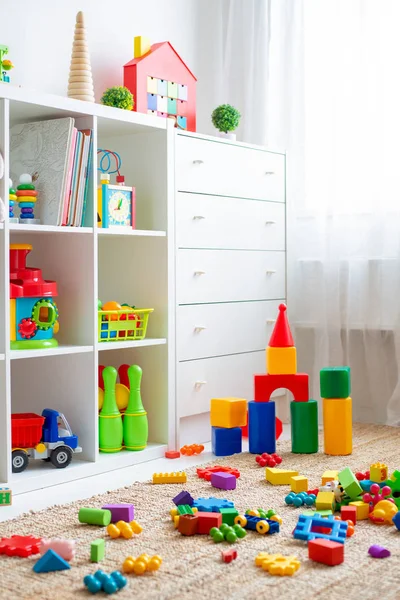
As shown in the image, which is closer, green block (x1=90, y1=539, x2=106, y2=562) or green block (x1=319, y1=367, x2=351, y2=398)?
green block (x1=90, y1=539, x2=106, y2=562)

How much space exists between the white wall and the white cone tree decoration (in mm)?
192

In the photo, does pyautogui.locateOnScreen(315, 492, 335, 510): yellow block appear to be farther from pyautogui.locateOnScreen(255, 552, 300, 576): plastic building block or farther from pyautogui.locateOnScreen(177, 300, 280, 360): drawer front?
pyautogui.locateOnScreen(177, 300, 280, 360): drawer front

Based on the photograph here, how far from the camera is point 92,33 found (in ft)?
10.1

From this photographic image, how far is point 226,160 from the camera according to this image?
2.94 m

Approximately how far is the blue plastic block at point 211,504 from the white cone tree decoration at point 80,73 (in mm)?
1369

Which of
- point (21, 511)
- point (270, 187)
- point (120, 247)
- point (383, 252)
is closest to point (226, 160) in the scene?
point (270, 187)

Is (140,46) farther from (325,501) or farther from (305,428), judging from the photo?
(325,501)

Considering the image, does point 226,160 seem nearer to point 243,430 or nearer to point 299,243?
point 299,243

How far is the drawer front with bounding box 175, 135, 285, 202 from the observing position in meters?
2.78

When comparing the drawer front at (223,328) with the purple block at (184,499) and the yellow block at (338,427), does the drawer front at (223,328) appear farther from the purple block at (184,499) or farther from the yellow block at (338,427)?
the purple block at (184,499)

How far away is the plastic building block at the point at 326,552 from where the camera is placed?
1585 mm

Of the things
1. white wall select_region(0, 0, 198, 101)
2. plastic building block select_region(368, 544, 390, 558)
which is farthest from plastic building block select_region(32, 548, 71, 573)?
white wall select_region(0, 0, 198, 101)

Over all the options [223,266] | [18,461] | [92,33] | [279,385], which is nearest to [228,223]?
[223,266]

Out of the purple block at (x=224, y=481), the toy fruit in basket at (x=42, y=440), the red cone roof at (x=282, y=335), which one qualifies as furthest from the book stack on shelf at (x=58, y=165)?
the purple block at (x=224, y=481)
